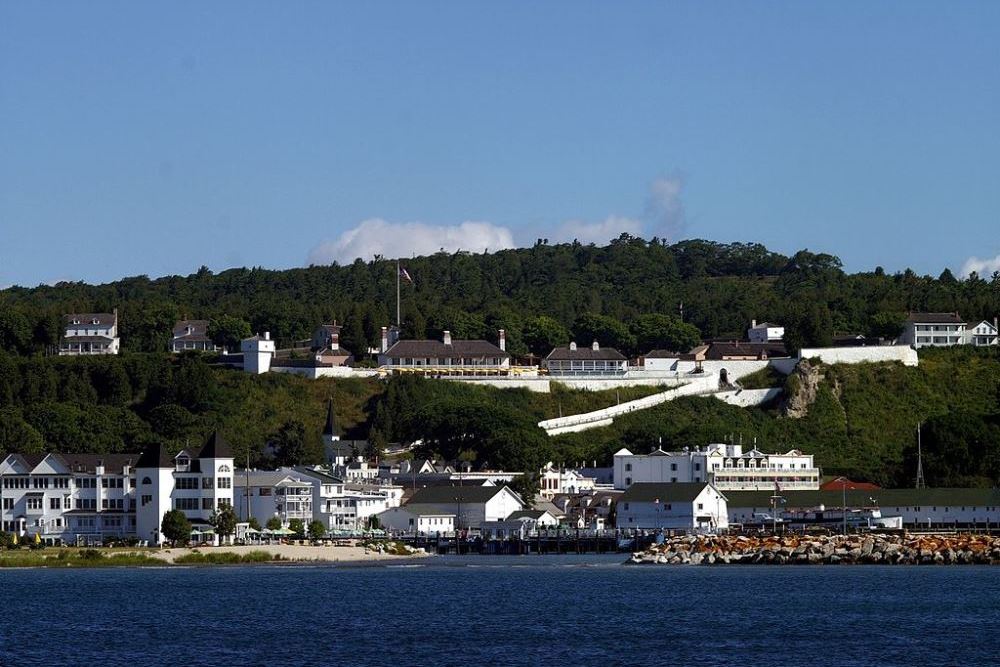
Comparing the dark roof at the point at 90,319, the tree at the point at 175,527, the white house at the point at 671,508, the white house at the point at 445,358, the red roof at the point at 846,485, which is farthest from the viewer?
the dark roof at the point at 90,319

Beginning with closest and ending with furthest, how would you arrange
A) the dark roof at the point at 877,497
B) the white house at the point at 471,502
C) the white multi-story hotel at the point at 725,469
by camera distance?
the dark roof at the point at 877,497 → the white house at the point at 471,502 → the white multi-story hotel at the point at 725,469

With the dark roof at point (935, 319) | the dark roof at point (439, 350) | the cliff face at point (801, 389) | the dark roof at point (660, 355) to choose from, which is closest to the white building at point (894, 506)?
the cliff face at point (801, 389)

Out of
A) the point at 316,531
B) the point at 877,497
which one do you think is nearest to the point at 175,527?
the point at 316,531

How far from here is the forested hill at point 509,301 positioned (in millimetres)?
139750

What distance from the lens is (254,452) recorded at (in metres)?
113

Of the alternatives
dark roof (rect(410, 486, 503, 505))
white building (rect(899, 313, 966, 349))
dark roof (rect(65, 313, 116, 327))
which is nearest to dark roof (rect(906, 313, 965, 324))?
white building (rect(899, 313, 966, 349))

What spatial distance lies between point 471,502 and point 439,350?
1178 inches

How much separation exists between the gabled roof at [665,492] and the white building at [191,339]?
46452mm

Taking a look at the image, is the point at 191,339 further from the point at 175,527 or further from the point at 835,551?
the point at 835,551

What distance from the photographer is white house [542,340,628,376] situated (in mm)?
131000

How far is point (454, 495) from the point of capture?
10325 cm

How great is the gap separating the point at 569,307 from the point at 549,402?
38.8 m

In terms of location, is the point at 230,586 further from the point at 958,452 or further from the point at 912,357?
the point at 912,357

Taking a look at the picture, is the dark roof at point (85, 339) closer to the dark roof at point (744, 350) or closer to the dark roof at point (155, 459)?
the dark roof at point (744, 350)
